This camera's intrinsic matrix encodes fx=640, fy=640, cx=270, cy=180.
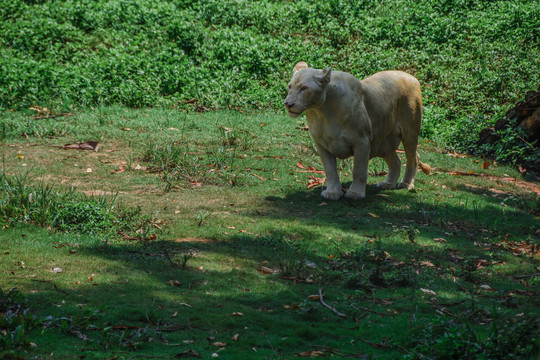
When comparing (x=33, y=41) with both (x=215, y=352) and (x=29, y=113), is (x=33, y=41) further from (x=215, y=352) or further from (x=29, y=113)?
(x=215, y=352)

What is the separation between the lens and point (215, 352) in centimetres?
410

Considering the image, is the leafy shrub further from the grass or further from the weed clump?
the weed clump

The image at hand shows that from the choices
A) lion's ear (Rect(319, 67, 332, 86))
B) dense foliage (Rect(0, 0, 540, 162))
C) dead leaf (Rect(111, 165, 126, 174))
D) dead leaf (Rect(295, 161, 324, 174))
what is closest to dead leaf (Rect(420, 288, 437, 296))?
lion's ear (Rect(319, 67, 332, 86))

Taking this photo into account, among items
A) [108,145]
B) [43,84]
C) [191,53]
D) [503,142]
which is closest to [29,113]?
[43,84]

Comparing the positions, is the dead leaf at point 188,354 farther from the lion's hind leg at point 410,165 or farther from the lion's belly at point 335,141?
the lion's hind leg at point 410,165

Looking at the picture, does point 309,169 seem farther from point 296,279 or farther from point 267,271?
point 296,279

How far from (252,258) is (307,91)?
7.93 feet

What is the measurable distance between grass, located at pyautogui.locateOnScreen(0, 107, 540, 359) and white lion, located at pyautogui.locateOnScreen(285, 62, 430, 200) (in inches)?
16.3

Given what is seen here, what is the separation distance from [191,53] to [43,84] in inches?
140

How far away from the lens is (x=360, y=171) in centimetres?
822

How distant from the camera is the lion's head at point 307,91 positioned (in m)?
7.64

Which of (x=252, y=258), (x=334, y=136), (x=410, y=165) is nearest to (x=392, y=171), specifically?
(x=410, y=165)

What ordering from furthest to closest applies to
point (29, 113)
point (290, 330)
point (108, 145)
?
point (29, 113)
point (108, 145)
point (290, 330)

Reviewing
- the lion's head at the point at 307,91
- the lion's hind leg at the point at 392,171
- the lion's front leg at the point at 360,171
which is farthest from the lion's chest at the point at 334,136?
the lion's hind leg at the point at 392,171
